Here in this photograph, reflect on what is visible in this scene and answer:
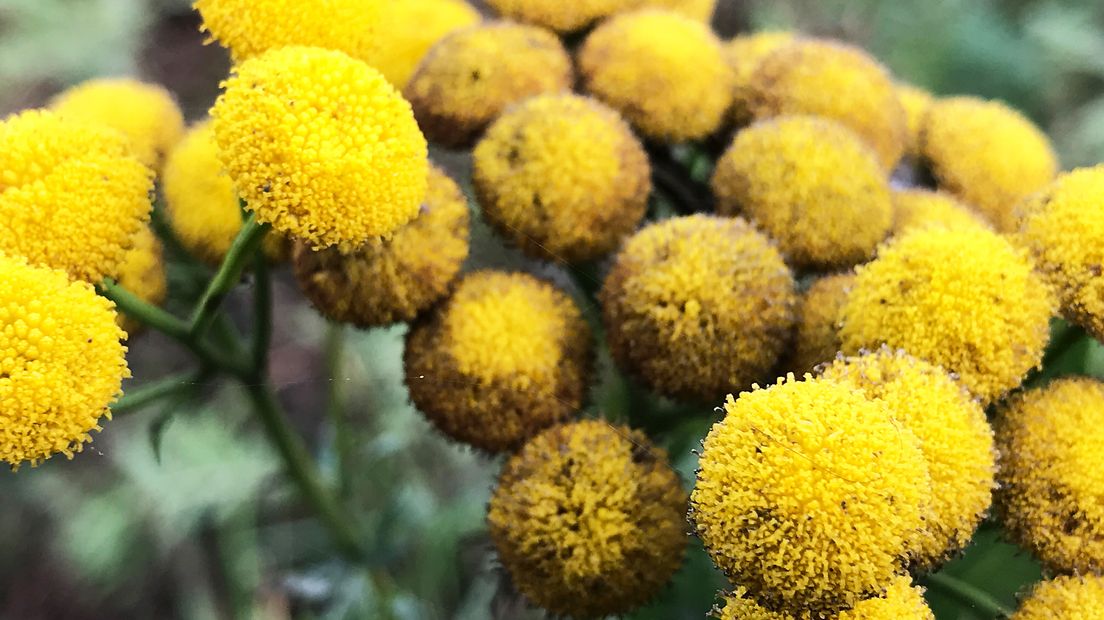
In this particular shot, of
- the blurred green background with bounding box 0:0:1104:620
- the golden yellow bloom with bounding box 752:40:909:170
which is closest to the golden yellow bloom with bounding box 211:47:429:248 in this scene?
the golden yellow bloom with bounding box 752:40:909:170

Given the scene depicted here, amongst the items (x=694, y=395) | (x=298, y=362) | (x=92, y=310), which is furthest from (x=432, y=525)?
(x=92, y=310)

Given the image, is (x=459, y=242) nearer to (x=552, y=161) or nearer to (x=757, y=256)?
(x=552, y=161)

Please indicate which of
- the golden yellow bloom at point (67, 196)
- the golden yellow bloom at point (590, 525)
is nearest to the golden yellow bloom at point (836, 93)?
the golden yellow bloom at point (590, 525)

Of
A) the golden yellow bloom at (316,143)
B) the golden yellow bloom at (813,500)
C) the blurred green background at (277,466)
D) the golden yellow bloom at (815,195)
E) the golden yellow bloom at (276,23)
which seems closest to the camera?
the golden yellow bloom at (813,500)

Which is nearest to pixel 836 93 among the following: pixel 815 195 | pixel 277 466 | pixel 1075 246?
pixel 815 195

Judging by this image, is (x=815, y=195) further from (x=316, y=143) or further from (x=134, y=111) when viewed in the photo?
(x=134, y=111)

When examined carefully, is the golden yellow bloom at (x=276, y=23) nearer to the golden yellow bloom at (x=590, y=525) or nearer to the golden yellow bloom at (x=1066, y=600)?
the golden yellow bloom at (x=590, y=525)
